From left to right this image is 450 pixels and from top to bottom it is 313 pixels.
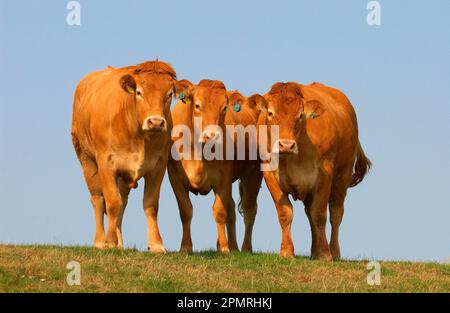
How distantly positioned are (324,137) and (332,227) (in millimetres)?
2295

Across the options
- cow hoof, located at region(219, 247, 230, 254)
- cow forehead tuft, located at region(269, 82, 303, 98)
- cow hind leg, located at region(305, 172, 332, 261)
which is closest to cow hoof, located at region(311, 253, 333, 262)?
cow hind leg, located at region(305, 172, 332, 261)

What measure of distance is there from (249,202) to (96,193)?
2971mm

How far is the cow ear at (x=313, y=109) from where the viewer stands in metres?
20.2

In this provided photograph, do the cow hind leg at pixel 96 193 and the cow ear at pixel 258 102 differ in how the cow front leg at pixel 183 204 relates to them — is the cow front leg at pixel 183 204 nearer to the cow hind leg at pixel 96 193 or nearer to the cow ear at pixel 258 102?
the cow hind leg at pixel 96 193

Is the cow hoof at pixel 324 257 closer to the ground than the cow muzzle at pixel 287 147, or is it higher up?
closer to the ground

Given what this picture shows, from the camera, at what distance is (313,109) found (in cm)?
2017

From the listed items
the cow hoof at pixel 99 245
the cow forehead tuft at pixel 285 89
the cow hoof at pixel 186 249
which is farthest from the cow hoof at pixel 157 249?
the cow forehead tuft at pixel 285 89

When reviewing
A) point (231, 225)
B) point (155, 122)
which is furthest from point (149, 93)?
point (231, 225)

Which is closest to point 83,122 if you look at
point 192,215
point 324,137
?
point 192,215

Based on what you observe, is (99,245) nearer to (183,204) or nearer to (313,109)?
(183,204)

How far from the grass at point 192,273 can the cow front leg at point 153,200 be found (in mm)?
720

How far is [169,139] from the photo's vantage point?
20.2 meters
